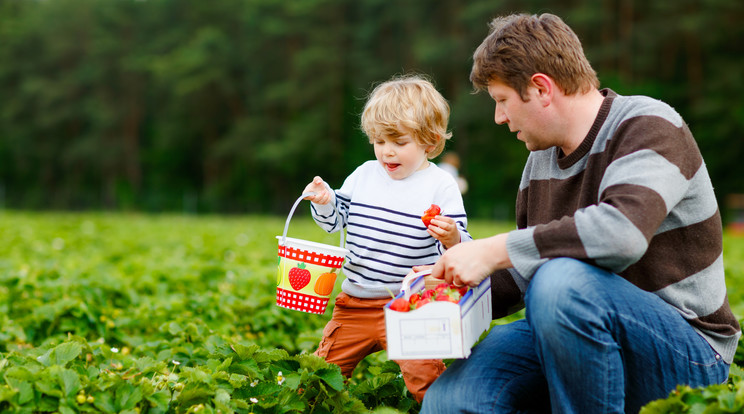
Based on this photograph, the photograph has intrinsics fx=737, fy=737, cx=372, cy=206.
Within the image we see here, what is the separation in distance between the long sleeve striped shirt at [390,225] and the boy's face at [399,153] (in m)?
0.05

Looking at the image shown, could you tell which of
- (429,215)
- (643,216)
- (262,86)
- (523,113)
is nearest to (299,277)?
(429,215)

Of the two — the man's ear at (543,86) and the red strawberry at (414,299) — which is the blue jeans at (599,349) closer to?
the red strawberry at (414,299)

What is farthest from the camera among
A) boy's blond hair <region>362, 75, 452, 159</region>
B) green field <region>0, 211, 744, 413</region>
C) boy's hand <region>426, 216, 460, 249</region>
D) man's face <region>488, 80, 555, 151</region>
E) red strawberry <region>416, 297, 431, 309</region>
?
boy's blond hair <region>362, 75, 452, 159</region>

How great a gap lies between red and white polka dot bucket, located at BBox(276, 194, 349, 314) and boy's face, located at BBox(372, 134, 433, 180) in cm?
39

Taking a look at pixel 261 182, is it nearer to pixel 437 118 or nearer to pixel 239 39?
pixel 239 39

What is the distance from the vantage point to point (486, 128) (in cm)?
3150

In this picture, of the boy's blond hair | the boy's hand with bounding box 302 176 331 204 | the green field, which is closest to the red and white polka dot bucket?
the boy's hand with bounding box 302 176 331 204

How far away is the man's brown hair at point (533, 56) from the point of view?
2.34 meters

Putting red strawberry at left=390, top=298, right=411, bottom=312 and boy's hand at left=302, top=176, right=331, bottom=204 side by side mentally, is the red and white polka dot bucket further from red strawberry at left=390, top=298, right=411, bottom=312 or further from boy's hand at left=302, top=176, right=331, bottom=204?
red strawberry at left=390, top=298, right=411, bottom=312

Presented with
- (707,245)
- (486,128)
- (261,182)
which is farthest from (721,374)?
(261,182)

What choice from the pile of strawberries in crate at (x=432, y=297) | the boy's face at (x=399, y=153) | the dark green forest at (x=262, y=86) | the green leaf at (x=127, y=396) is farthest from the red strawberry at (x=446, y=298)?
the dark green forest at (x=262, y=86)

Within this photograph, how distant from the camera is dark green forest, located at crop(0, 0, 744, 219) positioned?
85.7ft

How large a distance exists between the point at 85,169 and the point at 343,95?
1998 centimetres

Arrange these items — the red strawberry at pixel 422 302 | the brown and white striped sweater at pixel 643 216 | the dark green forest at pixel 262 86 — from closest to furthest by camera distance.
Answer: the brown and white striped sweater at pixel 643 216 → the red strawberry at pixel 422 302 → the dark green forest at pixel 262 86
